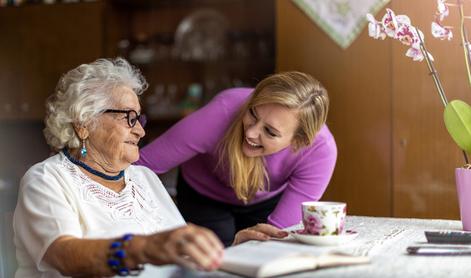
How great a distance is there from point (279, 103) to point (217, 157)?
1.15 ft

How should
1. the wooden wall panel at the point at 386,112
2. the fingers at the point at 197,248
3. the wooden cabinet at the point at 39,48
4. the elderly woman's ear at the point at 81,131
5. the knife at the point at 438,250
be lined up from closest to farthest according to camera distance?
the fingers at the point at 197,248 < the knife at the point at 438,250 < the elderly woman's ear at the point at 81,131 < the wooden wall panel at the point at 386,112 < the wooden cabinet at the point at 39,48

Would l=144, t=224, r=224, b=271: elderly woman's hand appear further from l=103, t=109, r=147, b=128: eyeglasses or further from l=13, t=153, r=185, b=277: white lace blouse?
l=103, t=109, r=147, b=128: eyeglasses

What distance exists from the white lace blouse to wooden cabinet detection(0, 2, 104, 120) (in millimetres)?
3093

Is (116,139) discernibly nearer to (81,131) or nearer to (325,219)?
(81,131)

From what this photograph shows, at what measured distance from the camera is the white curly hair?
1578 millimetres

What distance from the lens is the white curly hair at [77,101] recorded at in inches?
62.1

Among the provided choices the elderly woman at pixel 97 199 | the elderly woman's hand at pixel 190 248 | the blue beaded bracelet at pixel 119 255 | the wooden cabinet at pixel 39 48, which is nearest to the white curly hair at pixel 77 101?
the elderly woman at pixel 97 199

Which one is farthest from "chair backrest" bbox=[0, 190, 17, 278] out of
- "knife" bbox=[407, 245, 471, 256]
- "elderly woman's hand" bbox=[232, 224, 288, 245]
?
"knife" bbox=[407, 245, 471, 256]

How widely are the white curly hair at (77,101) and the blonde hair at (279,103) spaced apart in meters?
0.43

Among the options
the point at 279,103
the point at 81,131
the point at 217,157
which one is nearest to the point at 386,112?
the point at 217,157

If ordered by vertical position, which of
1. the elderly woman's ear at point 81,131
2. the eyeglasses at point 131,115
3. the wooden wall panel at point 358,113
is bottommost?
the wooden wall panel at point 358,113

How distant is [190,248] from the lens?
100 centimetres

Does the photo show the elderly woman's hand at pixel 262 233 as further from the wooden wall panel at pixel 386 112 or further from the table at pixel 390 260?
the wooden wall panel at pixel 386 112

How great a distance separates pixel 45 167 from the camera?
1.43m
